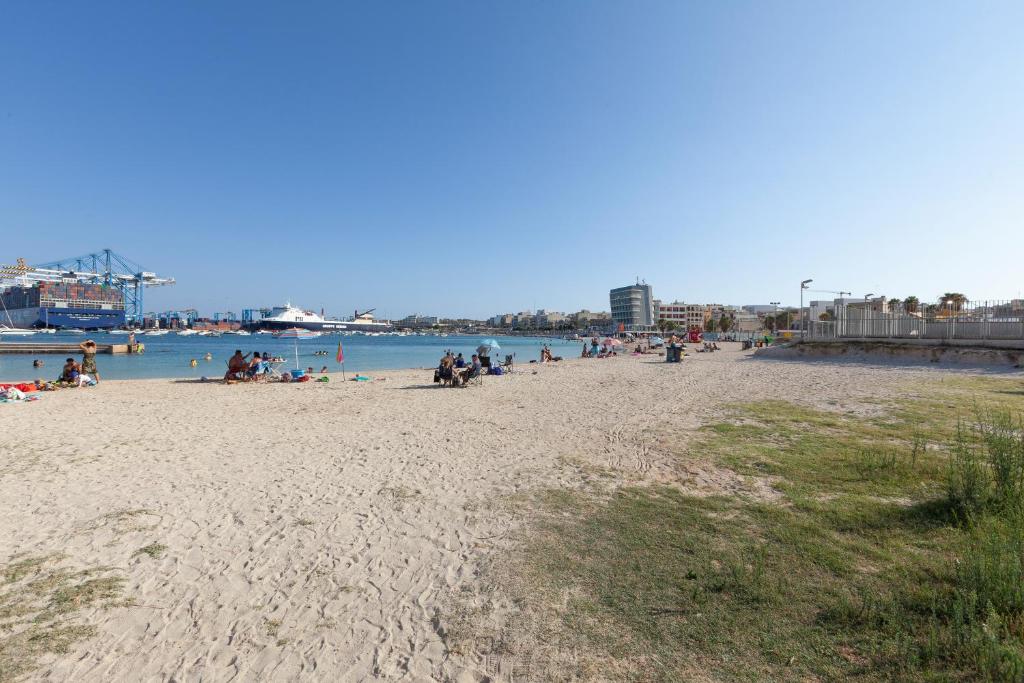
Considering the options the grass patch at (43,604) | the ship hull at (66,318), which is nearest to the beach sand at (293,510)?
the grass patch at (43,604)

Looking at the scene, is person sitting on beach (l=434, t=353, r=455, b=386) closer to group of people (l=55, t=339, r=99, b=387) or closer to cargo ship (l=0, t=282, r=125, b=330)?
group of people (l=55, t=339, r=99, b=387)

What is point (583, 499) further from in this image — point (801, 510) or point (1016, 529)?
point (1016, 529)

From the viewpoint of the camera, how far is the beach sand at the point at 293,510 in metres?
3.22

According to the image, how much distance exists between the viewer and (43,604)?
11.9 feet

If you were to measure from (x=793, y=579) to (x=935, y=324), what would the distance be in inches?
1125

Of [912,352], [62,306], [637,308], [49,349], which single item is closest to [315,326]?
[62,306]

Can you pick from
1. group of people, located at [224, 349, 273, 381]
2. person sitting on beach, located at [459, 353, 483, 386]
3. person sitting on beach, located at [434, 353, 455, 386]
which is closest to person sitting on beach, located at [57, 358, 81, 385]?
group of people, located at [224, 349, 273, 381]

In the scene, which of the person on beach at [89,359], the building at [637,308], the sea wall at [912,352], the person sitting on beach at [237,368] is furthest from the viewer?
the building at [637,308]

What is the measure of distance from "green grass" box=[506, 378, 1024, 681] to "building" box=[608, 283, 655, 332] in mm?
141264

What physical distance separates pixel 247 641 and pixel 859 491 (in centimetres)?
661

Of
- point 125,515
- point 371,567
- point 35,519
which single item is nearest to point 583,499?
point 371,567

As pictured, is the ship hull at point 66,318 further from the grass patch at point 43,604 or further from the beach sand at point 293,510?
the grass patch at point 43,604

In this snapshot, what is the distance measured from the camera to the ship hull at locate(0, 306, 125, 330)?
338ft

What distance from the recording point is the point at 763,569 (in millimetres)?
3889
